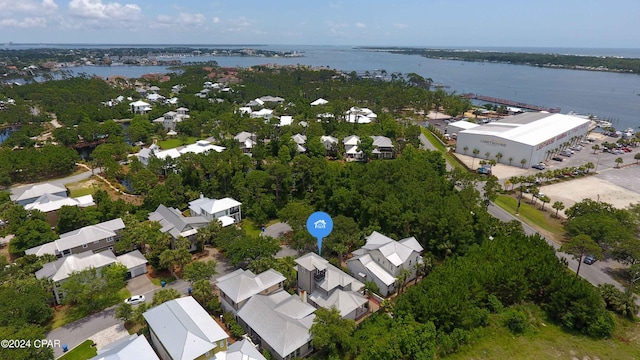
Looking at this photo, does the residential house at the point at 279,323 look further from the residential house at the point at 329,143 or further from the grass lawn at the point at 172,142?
the grass lawn at the point at 172,142

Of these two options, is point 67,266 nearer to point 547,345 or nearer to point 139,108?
point 547,345

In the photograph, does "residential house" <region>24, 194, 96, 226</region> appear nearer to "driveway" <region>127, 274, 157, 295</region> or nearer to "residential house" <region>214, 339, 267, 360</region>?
"driveway" <region>127, 274, 157, 295</region>

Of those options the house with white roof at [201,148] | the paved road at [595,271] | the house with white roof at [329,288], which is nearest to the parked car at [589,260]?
the paved road at [595,271]

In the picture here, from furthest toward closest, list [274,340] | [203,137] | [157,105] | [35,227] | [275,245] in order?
[157,105] < [203,137] < [35,227] < [275,245] < [274,340]

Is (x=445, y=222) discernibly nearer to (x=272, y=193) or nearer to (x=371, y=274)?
(x=371, y=274)

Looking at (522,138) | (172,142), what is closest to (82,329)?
(172,142)

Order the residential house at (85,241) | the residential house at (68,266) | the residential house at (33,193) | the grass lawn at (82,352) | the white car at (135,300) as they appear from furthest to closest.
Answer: the residential house at (33,193), the residential house at (85,241), the residential house at (68,266), the white car at (135,300), the grass lawn at (82,352)

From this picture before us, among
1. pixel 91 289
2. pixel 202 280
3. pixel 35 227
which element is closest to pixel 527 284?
pixel 202 280
